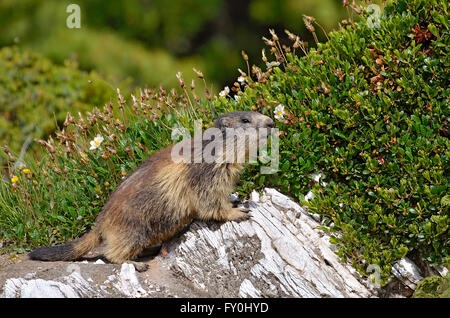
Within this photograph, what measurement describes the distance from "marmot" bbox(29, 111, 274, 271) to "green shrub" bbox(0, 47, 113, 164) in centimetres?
340

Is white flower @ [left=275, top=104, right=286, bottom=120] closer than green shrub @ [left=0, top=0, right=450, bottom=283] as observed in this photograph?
No

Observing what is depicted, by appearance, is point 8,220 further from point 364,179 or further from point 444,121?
point 444,121

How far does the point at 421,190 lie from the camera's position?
497 cm

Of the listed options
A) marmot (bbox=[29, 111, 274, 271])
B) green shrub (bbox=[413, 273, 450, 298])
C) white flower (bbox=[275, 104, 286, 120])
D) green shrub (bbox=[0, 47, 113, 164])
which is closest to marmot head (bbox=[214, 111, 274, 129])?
marmot (bbox=[29, 111, 274, 271])

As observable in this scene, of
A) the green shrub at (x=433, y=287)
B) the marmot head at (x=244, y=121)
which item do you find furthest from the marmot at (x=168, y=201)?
the green shrub at (x=433, y=287)

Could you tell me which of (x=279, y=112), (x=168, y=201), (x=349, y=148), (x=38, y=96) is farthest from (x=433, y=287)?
(x=38, y=96)

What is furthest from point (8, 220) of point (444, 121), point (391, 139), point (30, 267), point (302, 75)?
point (444, 121)

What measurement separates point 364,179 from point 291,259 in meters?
1.02

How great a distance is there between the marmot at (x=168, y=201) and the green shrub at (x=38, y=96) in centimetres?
340

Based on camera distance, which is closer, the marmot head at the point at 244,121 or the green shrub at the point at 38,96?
the marmot head at the point at 244,121

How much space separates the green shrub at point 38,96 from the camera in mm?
8461

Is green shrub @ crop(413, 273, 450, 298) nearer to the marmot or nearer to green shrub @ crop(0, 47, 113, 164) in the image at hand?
the marmot

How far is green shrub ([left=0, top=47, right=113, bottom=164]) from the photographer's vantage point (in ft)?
27.8

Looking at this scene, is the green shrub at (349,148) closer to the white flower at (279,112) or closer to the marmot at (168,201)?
the white flower at (279,112)
